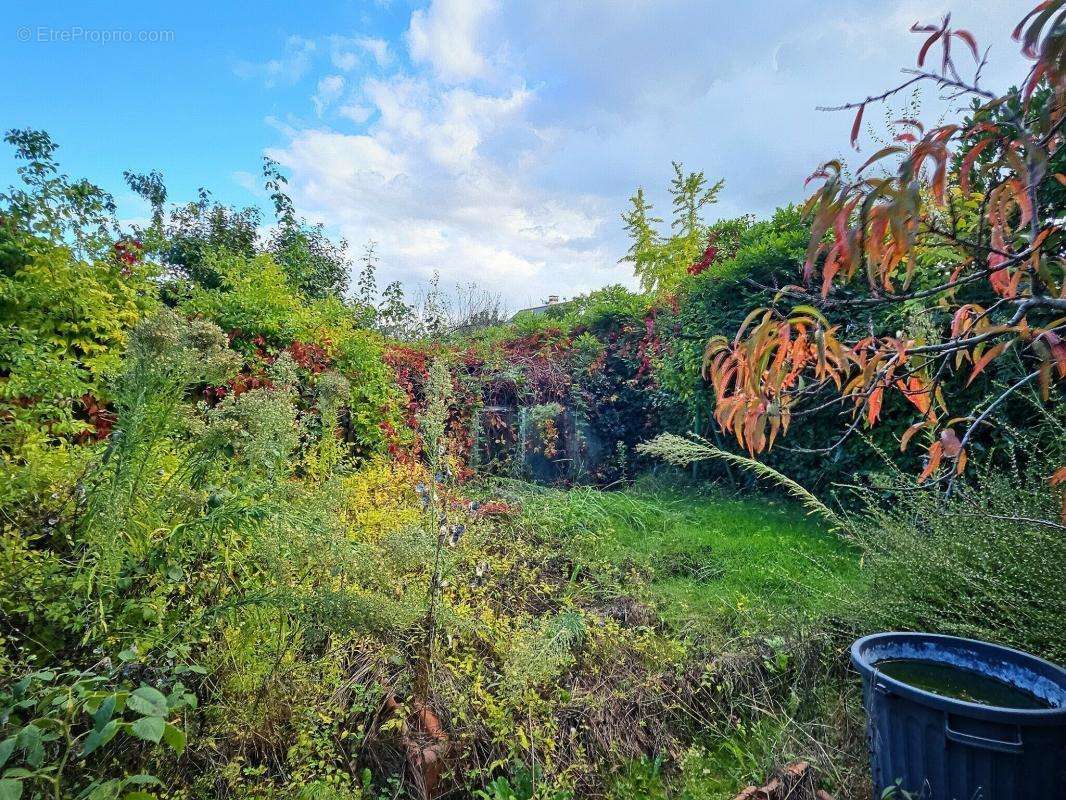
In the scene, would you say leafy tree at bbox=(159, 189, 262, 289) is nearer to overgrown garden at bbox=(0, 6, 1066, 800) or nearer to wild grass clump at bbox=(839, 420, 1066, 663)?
overgrown garden at bbox=(0, 6, 1066, 800)

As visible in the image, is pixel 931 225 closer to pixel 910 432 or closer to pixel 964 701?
pixel 910 432

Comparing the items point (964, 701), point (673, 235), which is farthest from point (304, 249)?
point (964, 701)

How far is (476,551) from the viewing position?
8.72 ft

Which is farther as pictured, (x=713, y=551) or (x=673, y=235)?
(x=673, y=235)

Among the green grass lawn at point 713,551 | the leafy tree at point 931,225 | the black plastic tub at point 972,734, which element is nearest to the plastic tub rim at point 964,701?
the black plastic tub at point 972,734

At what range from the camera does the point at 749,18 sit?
2129 mm

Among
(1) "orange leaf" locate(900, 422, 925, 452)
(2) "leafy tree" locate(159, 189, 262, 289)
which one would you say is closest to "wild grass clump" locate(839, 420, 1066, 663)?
(1) "orange leaf" locate(900, 422, 925, 452)

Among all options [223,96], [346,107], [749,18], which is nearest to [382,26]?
[346,107]

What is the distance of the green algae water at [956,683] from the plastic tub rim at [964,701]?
6 cm

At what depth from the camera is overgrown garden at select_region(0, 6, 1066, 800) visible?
1106mm

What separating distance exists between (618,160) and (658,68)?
9.05ft

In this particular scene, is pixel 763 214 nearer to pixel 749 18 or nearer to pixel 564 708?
pixel 749 18

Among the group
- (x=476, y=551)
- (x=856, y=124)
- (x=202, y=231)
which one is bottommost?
→ (x=476, y=551)

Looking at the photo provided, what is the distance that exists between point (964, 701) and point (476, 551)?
1947 millimetres
